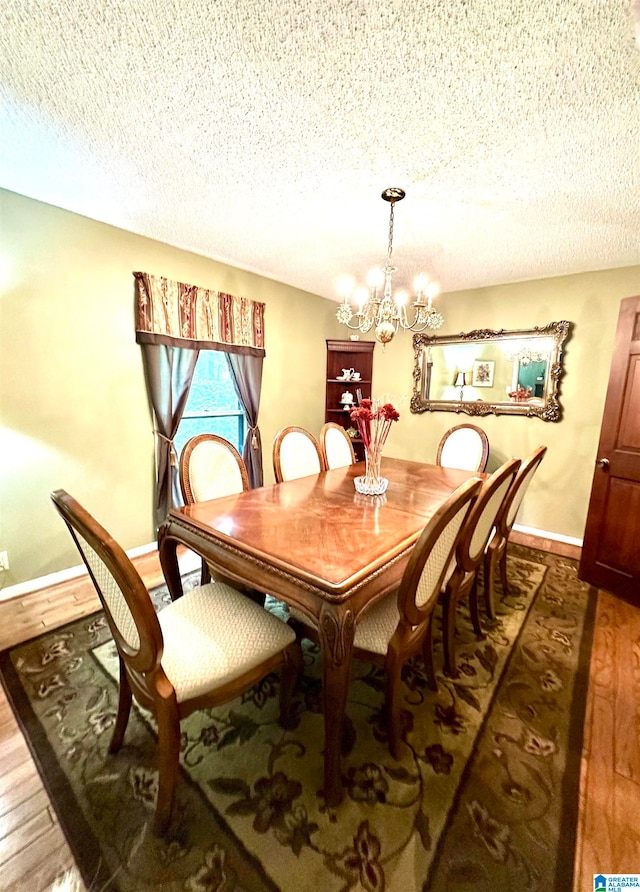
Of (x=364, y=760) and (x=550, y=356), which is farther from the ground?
(x=550, y=356)

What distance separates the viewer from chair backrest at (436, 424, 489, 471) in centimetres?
283

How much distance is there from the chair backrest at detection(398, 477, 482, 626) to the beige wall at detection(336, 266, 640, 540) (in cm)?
246

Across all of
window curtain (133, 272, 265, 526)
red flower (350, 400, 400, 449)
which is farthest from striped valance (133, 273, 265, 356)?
red flower (350, 400, 400, 449)

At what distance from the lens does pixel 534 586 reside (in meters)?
2.41

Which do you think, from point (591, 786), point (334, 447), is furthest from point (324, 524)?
point (334, 447)

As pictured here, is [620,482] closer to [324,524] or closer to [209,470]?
[324,524]

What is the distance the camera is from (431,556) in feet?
3.74

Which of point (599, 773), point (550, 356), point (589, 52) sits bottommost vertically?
point (599, 773)

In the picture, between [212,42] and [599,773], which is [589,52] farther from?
[599,773]

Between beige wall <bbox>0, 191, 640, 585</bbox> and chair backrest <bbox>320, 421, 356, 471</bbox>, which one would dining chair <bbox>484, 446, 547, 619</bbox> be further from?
beige wall <bbox>0, 191, 640, 585</bbox>

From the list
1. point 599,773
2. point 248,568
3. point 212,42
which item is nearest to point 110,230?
point 212,42

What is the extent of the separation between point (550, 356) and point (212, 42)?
316cm

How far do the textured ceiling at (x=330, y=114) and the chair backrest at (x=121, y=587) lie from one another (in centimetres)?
141

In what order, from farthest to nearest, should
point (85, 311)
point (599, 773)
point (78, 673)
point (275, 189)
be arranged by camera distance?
point (85, 311) < point (275, 189) < point (78, 673) < point (599, 773)
